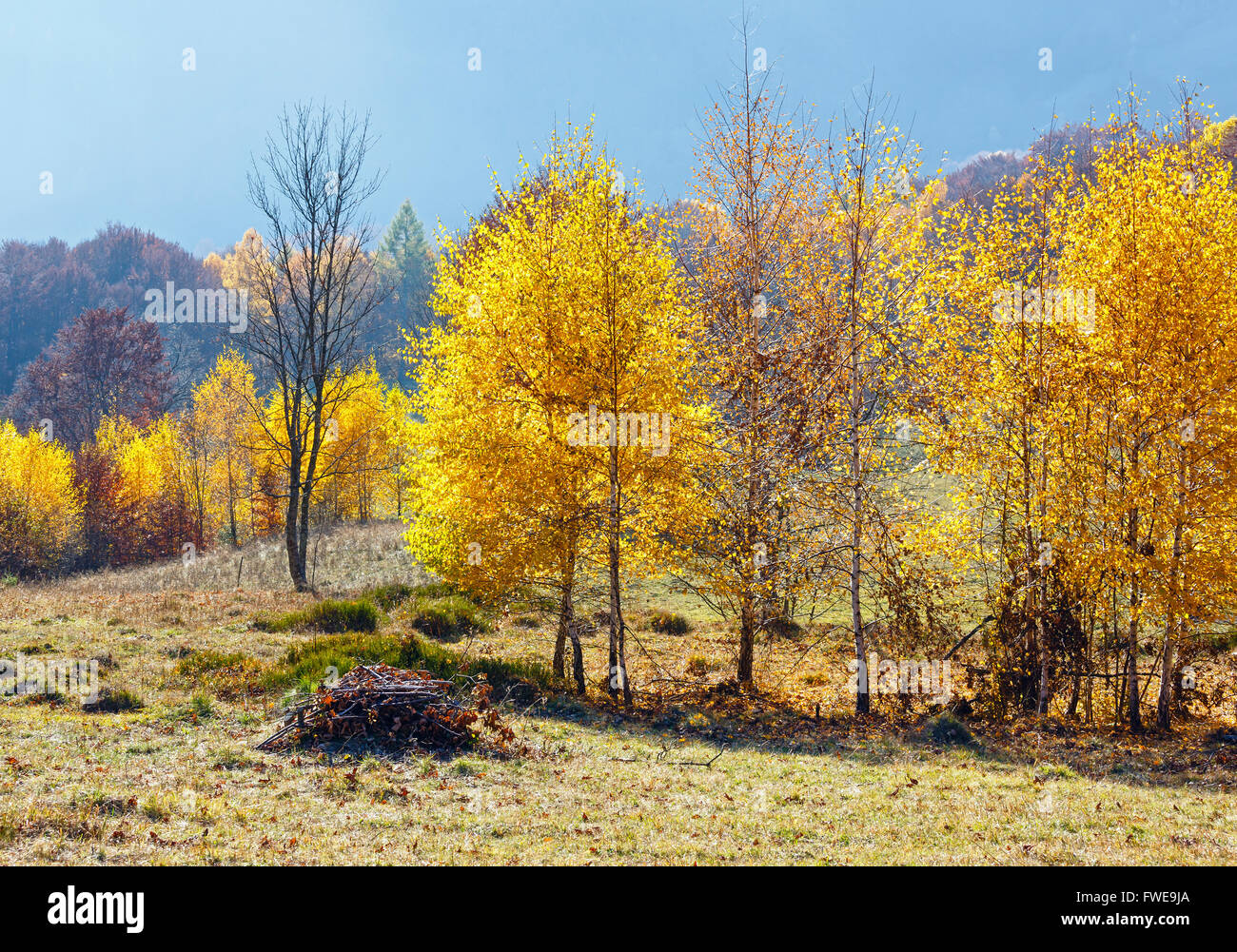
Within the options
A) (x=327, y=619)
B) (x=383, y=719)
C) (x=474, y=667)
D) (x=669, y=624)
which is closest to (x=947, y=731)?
(x=474, y=667)

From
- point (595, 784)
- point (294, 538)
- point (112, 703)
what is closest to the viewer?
point (595, 784)

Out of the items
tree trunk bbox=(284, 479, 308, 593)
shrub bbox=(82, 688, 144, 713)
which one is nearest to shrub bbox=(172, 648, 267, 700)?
shrub bbox=(82, 688, 144, 713)

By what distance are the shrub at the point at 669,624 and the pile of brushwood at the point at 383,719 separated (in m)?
11.4

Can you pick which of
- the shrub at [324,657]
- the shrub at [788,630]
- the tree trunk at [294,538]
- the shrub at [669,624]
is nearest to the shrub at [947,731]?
the shrub at [788,630]

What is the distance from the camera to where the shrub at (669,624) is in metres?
21.9

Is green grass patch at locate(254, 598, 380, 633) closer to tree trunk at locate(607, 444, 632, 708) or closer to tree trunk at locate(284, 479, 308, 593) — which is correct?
tree trunk at locate(284, 479, 308, 593)

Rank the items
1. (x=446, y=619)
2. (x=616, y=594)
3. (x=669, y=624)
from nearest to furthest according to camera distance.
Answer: (x=616, y=594), (x=446, y=619), (x=669, y=624)

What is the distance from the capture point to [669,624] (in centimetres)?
2217

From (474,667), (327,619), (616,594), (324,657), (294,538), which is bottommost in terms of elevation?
(474,667)

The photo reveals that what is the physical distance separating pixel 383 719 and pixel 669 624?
42.0 ft

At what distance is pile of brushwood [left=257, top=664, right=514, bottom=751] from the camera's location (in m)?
9.80

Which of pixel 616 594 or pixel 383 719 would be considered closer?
pixel 383 719

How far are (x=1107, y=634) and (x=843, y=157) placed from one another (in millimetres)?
9552

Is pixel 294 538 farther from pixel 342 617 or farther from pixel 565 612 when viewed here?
pixel 565 612
